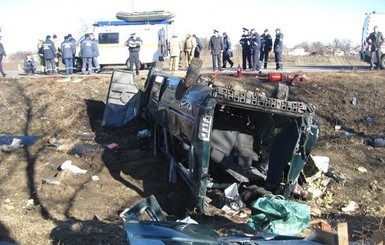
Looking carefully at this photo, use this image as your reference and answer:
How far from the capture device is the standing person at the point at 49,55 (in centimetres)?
1784

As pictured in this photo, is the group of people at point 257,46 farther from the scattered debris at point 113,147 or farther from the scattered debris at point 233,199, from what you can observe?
the scattered debris at point 233,199

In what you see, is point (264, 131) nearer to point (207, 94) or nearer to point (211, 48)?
point (207, 94)

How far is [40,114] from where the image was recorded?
476 inches

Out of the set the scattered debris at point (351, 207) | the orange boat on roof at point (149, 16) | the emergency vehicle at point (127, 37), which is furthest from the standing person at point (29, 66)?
the scattered debris at point (351, 207)

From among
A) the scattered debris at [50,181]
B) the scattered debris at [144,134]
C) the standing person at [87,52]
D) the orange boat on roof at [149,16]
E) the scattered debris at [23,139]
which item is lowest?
the scattered debris at [50,181]

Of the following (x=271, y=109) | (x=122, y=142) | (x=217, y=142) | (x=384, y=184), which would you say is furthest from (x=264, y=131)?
(x=122, y=142)

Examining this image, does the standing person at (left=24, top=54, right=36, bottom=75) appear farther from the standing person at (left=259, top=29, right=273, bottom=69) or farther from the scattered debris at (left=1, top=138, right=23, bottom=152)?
the scattered debris at (left=1, top=138, right=23, bottom=152)

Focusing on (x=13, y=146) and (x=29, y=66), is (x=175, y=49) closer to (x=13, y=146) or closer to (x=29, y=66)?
(x=29, y=66)

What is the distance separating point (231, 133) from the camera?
258 inches

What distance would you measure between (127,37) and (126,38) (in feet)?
0.24

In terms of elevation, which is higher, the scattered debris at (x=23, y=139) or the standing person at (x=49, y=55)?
the standing person at (x=49, y=55)

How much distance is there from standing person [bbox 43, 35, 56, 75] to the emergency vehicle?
517cm

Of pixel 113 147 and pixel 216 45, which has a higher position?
pixel 216 45

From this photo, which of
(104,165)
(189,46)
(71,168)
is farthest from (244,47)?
(71,168)
